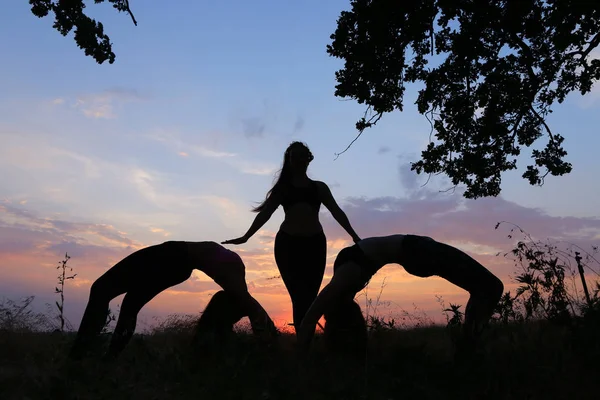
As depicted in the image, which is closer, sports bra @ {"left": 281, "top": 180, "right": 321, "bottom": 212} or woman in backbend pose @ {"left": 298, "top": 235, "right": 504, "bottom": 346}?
woman in backbend pose @ {"left": 298, "top": 235, "right": 504, "bottom": 346}

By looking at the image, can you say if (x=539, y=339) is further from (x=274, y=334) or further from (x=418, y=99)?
(x=418, y=99)

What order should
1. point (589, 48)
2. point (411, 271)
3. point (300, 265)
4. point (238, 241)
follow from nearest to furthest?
point (411, 271), point (300, 265), point (238, 241), point (589, 48)

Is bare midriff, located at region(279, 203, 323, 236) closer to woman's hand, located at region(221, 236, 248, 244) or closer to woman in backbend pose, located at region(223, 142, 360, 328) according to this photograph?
woman in backbend pose, located at region(223, 142, 360, 328)

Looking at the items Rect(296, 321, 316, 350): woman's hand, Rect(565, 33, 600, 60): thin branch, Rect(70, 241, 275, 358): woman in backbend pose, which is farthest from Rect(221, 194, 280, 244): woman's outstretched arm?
Rect(565, 33, 600, 60): thin branch

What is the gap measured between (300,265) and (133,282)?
190cm

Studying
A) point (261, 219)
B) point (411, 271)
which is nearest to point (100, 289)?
point (261, 219)

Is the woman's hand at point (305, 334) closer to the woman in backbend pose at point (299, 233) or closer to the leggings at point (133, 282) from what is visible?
the woman in backbend pose at point (299, 233)

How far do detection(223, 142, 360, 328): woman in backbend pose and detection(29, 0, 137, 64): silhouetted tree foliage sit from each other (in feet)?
9.73

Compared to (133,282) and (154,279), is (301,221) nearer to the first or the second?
(154,279)

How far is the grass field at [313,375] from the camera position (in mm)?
3758

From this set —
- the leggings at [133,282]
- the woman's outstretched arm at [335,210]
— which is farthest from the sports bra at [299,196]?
the leggings at [133,282]

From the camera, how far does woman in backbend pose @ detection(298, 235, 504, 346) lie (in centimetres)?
520

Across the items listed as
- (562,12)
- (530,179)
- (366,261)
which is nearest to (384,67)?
(562,12)

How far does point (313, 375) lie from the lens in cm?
404
